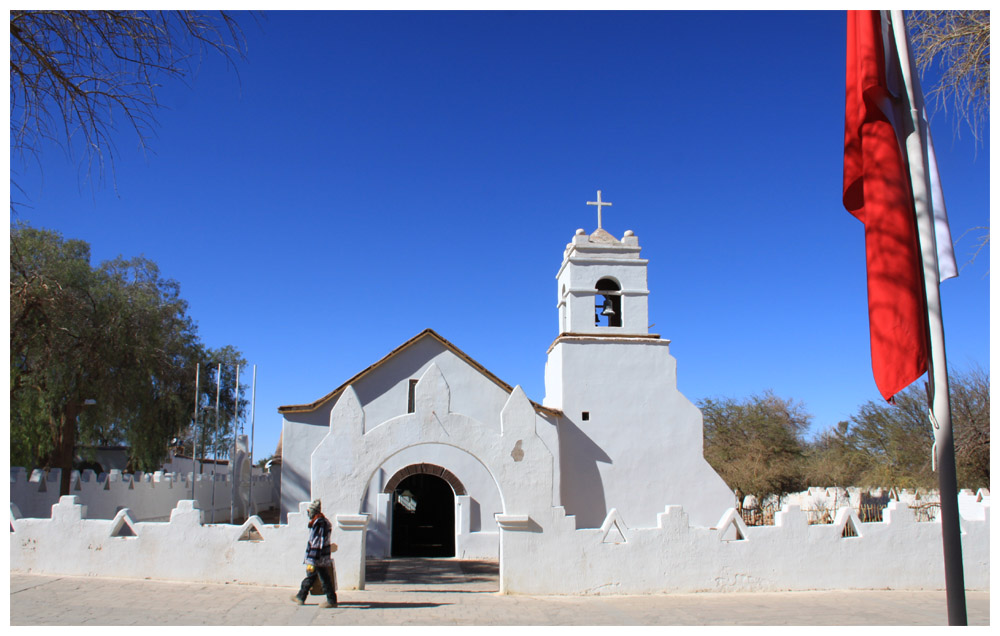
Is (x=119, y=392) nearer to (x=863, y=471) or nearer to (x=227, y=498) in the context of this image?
(x=227, y=498)

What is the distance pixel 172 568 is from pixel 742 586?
27.3 feet

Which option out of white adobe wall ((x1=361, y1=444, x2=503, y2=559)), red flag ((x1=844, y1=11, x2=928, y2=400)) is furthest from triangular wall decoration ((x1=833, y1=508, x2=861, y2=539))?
white adobe wall ((x1=361, y1=444, x2=503, y2=559))

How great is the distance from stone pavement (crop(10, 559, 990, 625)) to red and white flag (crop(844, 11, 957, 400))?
4981 mm

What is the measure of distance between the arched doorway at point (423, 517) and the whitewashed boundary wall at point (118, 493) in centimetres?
529

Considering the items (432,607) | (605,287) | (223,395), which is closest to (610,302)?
(605,287)

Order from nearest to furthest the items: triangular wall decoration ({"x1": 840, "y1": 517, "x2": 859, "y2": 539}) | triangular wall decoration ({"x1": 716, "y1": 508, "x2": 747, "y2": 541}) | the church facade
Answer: triangular wall decoration ({"x1": 716, "y1": 508, "x2": 747, "y2": 541}) → triangular wall decoration ({"x1": 840, "y1": 517, "x2": 859, "y2": 539}) → the church facade

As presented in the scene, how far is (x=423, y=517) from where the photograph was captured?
18391 millimetres

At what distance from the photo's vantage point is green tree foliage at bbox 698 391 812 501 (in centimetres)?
2650

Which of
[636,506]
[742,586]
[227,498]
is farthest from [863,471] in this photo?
[227,498]

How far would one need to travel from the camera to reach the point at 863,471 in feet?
103

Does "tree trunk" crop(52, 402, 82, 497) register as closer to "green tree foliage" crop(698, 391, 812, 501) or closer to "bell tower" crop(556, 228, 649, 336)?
"bell tower" crop(556, 228, 649, 336)

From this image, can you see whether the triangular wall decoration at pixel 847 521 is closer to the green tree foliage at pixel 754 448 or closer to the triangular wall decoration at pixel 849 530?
the triangular wall decoration at pixel 849 530

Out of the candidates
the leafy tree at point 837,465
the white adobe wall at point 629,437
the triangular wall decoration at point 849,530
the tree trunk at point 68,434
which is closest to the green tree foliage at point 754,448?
the leafy tree at point 837,465

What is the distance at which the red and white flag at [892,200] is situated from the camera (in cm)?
477
